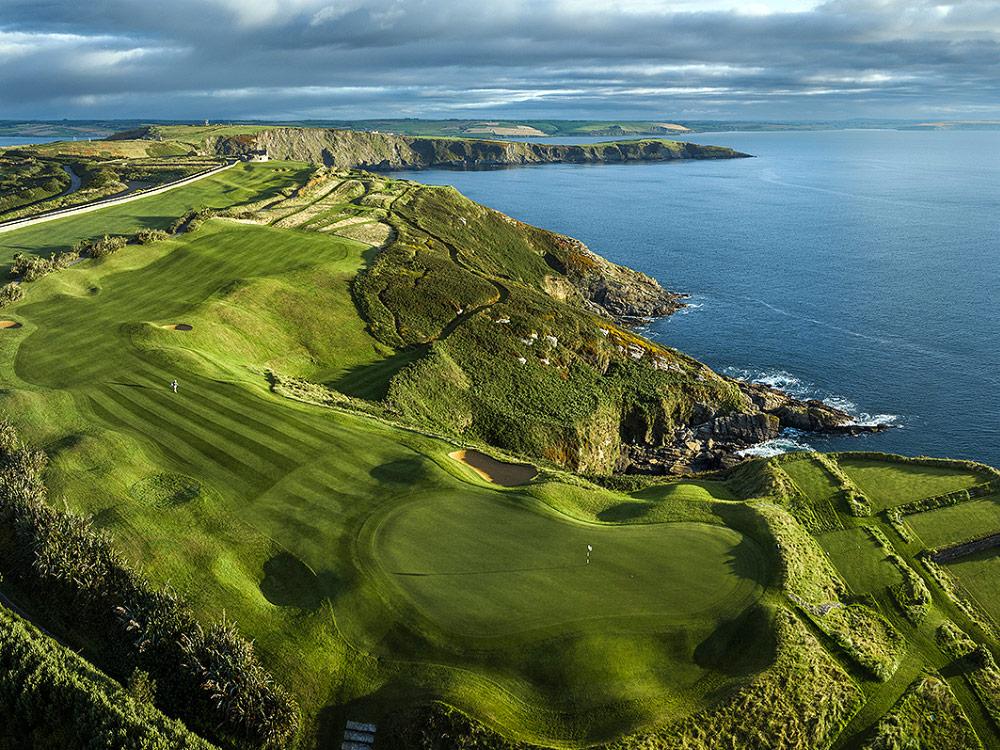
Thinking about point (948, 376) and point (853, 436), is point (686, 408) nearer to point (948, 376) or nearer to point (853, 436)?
point (853, 436)

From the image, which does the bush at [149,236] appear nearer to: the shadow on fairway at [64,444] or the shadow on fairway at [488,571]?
the shadow on fairway at [64,444]

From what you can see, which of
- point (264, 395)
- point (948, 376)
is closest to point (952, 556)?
point (264, 395)

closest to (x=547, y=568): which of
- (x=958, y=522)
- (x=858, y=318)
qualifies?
(x=958, y=522)

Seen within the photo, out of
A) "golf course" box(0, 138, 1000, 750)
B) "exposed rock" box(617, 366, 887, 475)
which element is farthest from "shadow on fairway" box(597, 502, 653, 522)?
"exposed rock" box(617, 366, 887, 475)

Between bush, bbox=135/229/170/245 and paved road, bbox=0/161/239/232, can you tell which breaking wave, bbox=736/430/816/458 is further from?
paved road, bbox=0/161/239/232

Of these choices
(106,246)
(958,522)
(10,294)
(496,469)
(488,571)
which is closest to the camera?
(488,571)

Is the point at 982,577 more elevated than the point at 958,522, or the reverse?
the point at 958,522

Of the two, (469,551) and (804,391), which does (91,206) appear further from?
(804,391)
